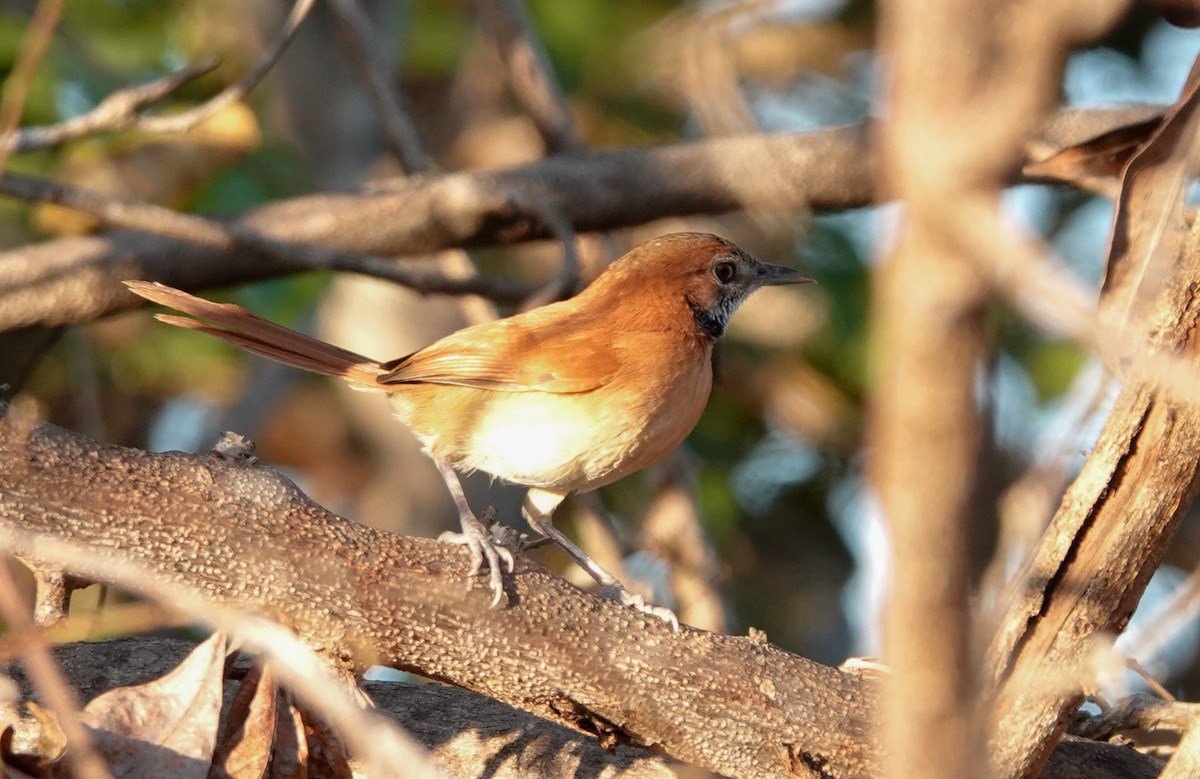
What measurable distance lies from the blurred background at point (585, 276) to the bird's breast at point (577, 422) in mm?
943

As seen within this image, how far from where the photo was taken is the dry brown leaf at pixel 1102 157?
3359mm

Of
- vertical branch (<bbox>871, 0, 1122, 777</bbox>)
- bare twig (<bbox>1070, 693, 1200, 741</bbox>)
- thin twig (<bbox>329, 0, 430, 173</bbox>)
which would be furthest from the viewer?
thin twig (<bbox>329, 0, 430, 173</bbox>)

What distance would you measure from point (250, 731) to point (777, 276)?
8.79 feet

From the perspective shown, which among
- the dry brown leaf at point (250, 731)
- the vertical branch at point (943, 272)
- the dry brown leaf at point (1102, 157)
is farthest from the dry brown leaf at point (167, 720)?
the dry brown leaf at point (1102, 157)

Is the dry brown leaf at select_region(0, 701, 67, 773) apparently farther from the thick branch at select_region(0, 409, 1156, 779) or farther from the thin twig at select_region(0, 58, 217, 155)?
the thin twig at select_region(0, 58, 217, 155)

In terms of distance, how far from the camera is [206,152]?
18.0 ft

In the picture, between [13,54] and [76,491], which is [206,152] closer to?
[13,54]

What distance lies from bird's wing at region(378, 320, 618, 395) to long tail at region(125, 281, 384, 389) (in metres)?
0.17

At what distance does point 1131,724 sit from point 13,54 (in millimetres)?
4642

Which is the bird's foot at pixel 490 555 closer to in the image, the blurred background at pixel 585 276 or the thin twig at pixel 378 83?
the blurred background at pixel 585 276

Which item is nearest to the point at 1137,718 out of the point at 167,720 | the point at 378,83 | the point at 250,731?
the point at 250,731

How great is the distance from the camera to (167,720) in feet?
7.93

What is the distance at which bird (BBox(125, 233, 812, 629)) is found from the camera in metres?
3.90

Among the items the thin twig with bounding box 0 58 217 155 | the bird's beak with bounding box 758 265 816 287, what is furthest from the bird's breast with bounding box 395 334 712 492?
the thin twig with bounding box 0 58 217 155
